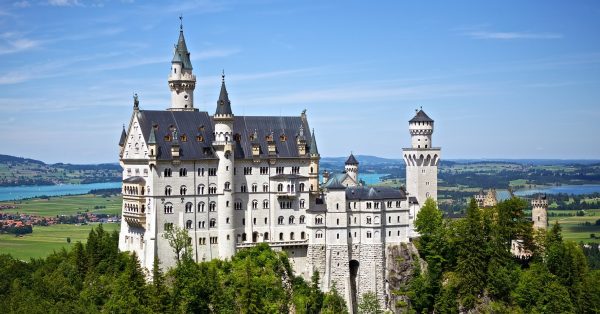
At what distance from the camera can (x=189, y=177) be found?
105 metres

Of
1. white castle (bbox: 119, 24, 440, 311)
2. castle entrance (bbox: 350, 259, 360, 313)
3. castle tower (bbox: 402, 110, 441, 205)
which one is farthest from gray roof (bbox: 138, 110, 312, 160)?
castle entrance (bbox: 350, 259, 360, 313)

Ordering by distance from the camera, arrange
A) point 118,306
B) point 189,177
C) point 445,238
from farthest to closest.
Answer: point 445,238
point 189,177
point 118,306

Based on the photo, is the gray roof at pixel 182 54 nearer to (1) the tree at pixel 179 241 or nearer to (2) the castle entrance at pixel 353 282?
(1) the tree at pixel 179 241

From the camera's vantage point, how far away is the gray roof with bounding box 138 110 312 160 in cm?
10500

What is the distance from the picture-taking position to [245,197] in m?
111

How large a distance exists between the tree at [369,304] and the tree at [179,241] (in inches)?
927

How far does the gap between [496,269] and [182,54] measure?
172 feet

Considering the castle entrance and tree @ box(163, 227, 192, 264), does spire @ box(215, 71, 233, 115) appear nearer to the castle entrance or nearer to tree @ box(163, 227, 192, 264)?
tree @ box(163, 227, 192, 264)

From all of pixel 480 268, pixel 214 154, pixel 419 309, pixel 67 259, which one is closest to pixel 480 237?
pixel 480 268

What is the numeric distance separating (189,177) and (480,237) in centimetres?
3912

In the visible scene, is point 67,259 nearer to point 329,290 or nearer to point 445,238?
point 329,290

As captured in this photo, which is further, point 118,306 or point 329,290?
point 329,290

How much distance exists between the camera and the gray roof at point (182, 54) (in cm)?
11531

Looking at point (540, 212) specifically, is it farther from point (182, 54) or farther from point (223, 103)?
point (182, 54)
